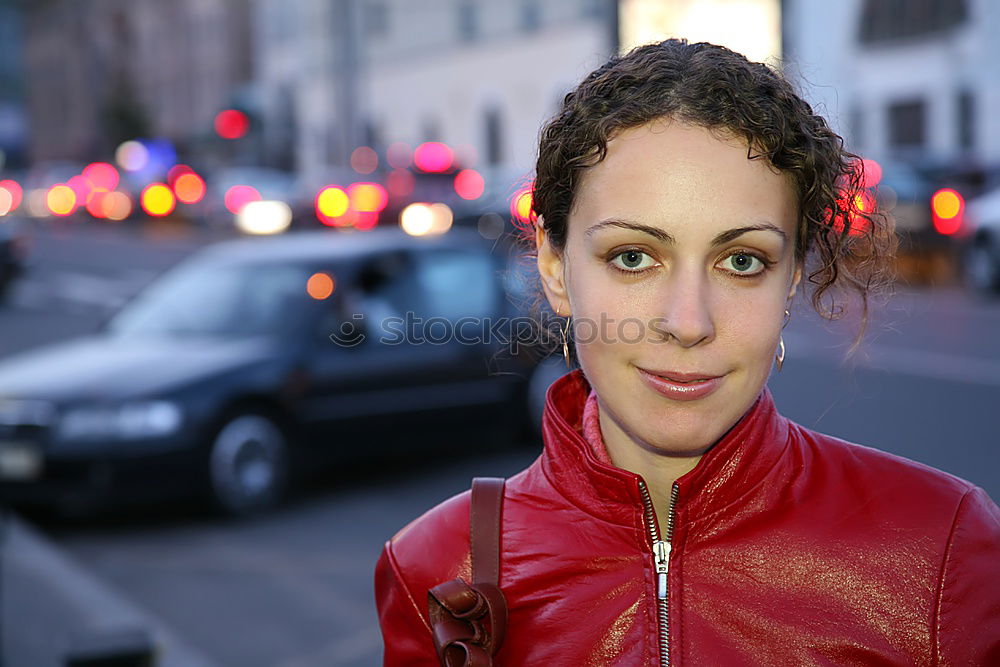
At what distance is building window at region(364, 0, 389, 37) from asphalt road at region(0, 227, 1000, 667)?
37249 mm

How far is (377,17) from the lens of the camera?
4853cm

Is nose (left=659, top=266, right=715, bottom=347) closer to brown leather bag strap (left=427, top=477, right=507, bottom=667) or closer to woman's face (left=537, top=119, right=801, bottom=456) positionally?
woman's face (left=537, top=119, right=801, bottom=456)

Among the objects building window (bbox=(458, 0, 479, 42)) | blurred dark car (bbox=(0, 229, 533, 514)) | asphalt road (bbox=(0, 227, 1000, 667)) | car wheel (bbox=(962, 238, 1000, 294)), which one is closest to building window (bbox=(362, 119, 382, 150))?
building window (bbox=(458, 0, 479, 42))

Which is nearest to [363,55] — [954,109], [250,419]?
[954,109]

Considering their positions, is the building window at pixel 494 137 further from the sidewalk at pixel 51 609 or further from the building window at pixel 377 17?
the sidewalk at pixel 51 609

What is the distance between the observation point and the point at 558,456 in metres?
1.94

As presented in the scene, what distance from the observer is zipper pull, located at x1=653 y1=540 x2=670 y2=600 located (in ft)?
5.98

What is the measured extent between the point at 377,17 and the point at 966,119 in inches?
941

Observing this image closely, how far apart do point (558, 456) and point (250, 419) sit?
5539 mm

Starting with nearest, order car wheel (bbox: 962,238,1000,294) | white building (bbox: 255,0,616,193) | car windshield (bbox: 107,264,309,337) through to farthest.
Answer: car windshield (bbox: 107,264,309,337) → car wheel (bbox: 962,238,1000,294) → white building (bbox: 255,0,616,193)

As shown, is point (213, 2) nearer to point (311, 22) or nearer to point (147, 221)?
point (311, 22)

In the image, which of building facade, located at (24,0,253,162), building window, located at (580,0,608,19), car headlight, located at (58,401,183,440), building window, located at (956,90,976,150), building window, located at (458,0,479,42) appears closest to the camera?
car headlight, located at (58,401,183,440)

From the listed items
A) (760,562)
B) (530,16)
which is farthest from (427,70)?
(760,562)

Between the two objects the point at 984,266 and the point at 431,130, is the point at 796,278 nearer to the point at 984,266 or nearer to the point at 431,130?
the point at 984,266
